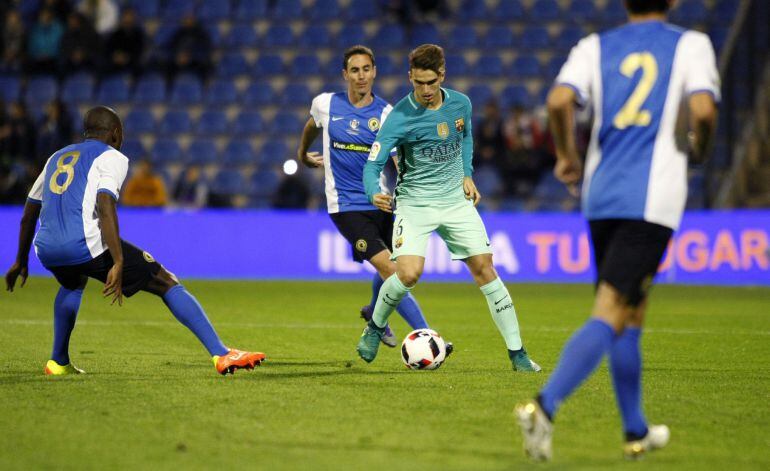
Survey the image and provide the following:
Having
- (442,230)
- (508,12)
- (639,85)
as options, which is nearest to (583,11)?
(508,12)

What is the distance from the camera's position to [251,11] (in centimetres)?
2378

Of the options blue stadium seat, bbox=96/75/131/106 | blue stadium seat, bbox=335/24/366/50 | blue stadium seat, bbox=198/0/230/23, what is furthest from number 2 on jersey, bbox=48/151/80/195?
blue stadium seat, bbox=198/0/230/23

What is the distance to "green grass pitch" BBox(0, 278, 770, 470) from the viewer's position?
16.5 feet

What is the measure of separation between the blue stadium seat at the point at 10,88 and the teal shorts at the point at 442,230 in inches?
652

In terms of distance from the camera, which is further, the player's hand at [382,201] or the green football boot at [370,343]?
the green football boot at [370,343]

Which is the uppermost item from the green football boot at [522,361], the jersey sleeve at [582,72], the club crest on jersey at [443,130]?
the jersey sleeve at [582,72]

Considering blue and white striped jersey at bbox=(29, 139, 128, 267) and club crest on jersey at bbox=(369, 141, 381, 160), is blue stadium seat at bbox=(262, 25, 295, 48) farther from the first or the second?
blue and white striped jersey at bbox=(29, 139, 128, 267)

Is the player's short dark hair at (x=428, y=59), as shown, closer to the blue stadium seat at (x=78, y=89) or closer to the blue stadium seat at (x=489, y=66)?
the blue stadium seat at (x=489, y=66)

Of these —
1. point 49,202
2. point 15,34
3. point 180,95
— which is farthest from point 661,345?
point 15,34

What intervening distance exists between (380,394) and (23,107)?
50.1ft

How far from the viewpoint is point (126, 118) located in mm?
22938

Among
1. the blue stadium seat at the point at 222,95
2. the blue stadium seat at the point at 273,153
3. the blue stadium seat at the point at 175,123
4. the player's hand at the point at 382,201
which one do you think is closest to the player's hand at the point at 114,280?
the player's hand at the point at 382,201

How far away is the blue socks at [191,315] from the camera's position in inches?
296

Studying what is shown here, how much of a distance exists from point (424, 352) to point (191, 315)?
1537 mm
